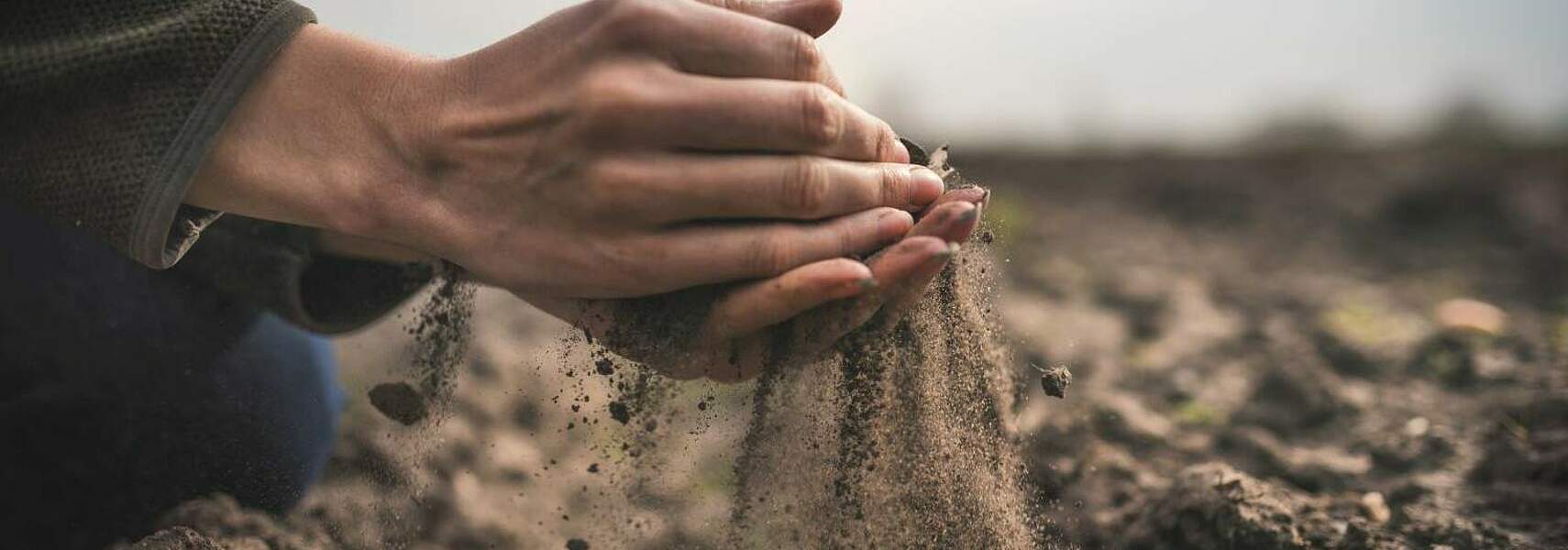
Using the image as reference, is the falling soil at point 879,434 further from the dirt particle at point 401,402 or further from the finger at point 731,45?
the dirt particle at point 401,402

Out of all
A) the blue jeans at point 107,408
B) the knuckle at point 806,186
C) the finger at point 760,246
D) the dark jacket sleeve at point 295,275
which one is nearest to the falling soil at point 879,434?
the finger at point 760,246

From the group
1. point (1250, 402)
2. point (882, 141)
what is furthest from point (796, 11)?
point (1250, 402)

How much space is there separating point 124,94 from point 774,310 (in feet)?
2.74

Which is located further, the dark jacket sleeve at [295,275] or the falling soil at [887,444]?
the dark jacket sleeve at [295,275]

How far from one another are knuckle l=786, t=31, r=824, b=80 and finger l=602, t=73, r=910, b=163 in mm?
25

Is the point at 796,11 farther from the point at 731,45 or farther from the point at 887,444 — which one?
the point at 887,444

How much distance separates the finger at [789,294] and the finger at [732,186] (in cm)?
8

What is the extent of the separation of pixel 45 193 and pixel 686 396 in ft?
2.88

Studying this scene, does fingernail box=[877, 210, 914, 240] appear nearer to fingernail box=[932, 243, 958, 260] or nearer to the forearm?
fingernail box=[932, 243, 958, 260]

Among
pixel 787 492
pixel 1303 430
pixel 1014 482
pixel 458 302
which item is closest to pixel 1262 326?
pixel 1303 430

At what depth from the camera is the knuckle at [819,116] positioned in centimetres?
128

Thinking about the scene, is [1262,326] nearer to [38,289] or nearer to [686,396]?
[686,396]

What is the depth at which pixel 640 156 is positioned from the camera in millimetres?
1238

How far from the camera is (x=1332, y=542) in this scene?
72.9 inches
